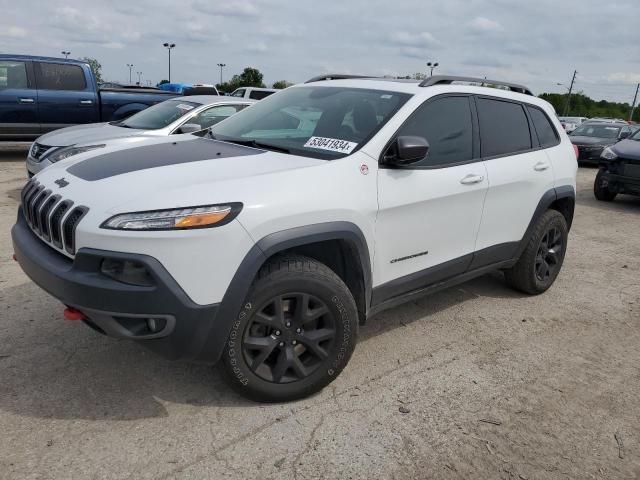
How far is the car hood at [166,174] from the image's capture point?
8.39ft

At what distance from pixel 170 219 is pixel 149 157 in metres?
0.83

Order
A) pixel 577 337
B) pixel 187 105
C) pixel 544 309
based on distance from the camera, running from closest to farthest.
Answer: pixel 577 337
pixel 544 309
pixel 187 105

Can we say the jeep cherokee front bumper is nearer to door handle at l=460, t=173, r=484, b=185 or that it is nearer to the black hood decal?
the black hood decal

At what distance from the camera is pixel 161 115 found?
7.64m

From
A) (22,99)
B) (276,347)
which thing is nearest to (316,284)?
(276,347)

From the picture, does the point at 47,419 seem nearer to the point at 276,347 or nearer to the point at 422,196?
the point at 276,347

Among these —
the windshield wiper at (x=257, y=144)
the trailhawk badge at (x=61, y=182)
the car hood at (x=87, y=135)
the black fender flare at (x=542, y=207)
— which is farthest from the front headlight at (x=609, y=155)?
the trailhawk badge at (x=61, y=182)

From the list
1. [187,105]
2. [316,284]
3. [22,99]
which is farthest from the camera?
[22,99]

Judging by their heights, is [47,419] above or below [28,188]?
below

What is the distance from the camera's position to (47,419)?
2736mm

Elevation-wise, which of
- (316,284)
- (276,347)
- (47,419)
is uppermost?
(316,284)

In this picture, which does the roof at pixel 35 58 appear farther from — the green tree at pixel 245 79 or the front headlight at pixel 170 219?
the green tree at pixel 245 79

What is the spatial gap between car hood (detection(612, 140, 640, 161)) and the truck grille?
9353 mm

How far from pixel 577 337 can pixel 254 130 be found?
277 cm
